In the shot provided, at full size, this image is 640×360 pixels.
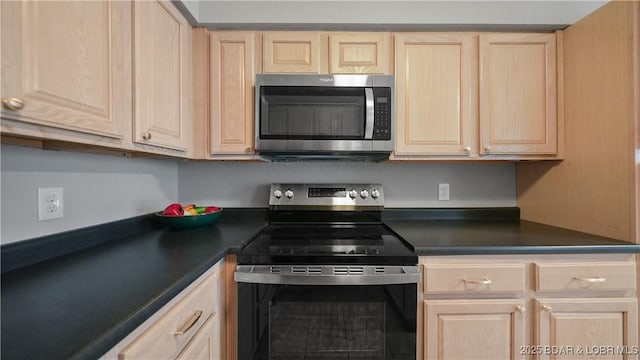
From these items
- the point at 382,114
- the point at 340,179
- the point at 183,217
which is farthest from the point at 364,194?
the point at 183,217

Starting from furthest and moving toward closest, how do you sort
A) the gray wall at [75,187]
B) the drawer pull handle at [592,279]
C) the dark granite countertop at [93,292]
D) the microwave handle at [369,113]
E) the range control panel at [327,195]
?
1. the range control panel at [327,195]
2. the microwave handle at [369,113]
3. the drawer pull handle at [592,279]
4. the gray wall at [75,187]
5. the dark granite countertop at [93,292]

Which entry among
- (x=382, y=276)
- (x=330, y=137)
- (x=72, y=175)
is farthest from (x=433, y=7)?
(x=72, y=175)

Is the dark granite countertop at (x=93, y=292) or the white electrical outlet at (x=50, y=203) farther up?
the white electrical outlet at (x=50, y=203)

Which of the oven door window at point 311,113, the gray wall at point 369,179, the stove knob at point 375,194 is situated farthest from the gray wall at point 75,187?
the stove knob at point 375,194

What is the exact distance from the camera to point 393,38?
1.59m

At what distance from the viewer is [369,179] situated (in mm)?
1915

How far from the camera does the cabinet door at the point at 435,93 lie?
159 centimetres

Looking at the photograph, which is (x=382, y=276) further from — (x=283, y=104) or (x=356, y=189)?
(x=283, y=104)

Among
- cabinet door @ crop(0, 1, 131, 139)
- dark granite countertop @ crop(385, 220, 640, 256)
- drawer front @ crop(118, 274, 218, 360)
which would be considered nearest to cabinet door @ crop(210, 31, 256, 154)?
cabinet door @ crop(0, 1, 131, 139)

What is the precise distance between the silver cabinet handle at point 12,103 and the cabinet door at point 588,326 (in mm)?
1795

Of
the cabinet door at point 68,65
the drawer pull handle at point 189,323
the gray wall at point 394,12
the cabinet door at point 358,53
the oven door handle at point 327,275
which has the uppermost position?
the gray wall at point 394,12

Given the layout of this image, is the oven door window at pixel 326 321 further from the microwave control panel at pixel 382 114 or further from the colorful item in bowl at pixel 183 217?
the microwave control panel at pixel 382 114

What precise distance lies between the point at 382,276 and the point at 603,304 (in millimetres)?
949

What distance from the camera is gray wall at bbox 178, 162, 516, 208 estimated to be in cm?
192
